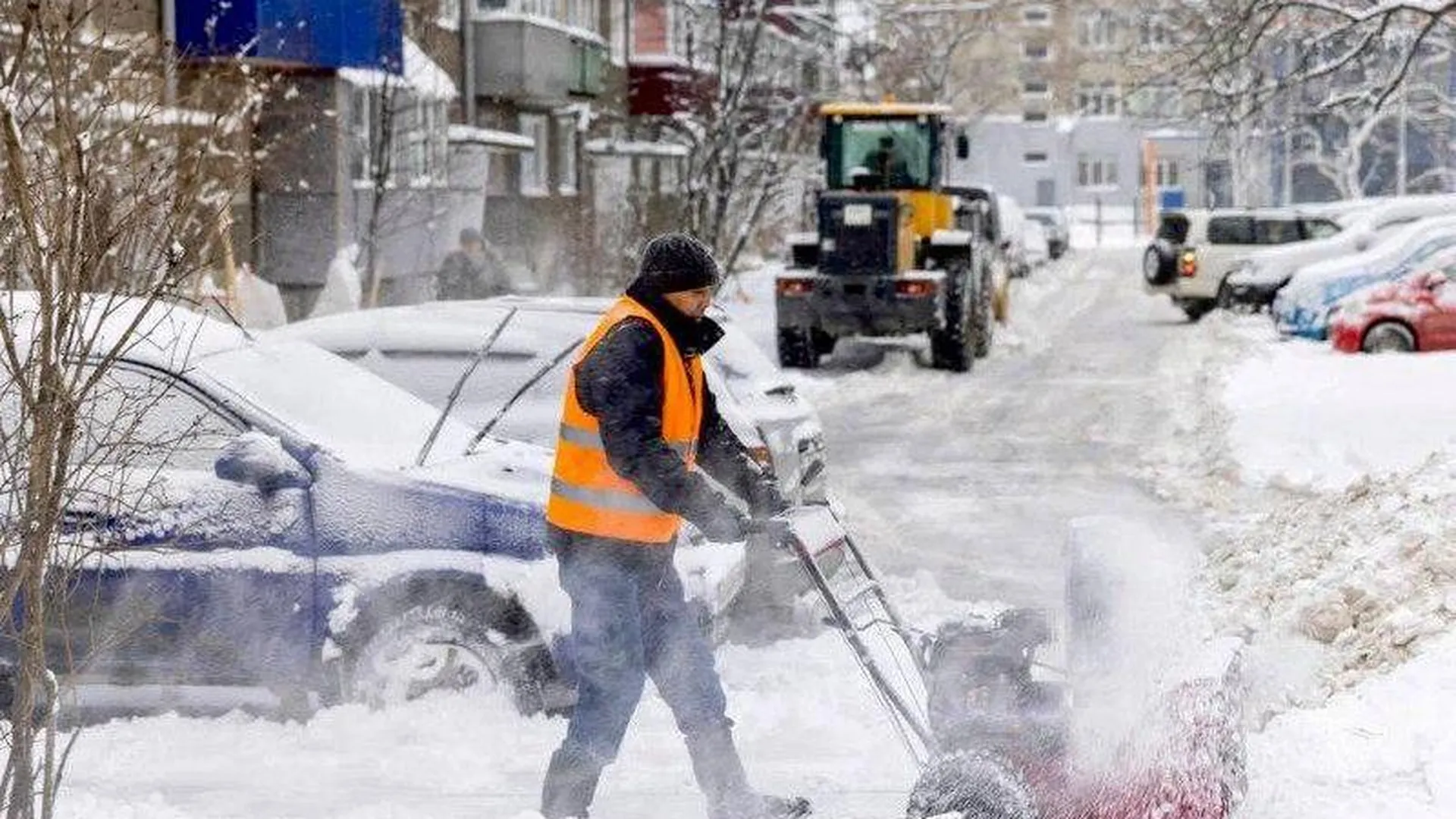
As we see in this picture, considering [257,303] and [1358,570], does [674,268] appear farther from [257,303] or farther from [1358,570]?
[257,303]

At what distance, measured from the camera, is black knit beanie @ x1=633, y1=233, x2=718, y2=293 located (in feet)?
18.1

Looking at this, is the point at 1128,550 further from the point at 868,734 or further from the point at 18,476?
the point at 18,476

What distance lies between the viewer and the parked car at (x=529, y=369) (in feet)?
30.4

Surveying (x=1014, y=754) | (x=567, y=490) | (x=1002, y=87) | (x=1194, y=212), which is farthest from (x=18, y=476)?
(x=1002, y=87)

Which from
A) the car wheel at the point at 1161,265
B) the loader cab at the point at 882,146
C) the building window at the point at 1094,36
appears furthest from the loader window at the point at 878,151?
the building window at the point at 1094,36

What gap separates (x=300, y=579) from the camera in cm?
694

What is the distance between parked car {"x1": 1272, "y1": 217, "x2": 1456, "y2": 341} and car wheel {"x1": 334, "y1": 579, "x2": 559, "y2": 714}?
18.8 meters

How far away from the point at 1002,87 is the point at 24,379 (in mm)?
75616

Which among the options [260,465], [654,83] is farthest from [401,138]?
[260,465]

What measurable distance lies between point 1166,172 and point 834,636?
83535 millimetres

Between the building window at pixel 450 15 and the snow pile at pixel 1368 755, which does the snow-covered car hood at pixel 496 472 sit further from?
the building window at pixel 450 15

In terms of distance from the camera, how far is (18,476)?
473 cm

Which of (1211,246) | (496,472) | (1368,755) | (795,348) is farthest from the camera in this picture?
(1211,246)

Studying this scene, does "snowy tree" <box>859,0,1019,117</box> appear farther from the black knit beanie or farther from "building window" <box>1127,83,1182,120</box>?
the black knit beanie
